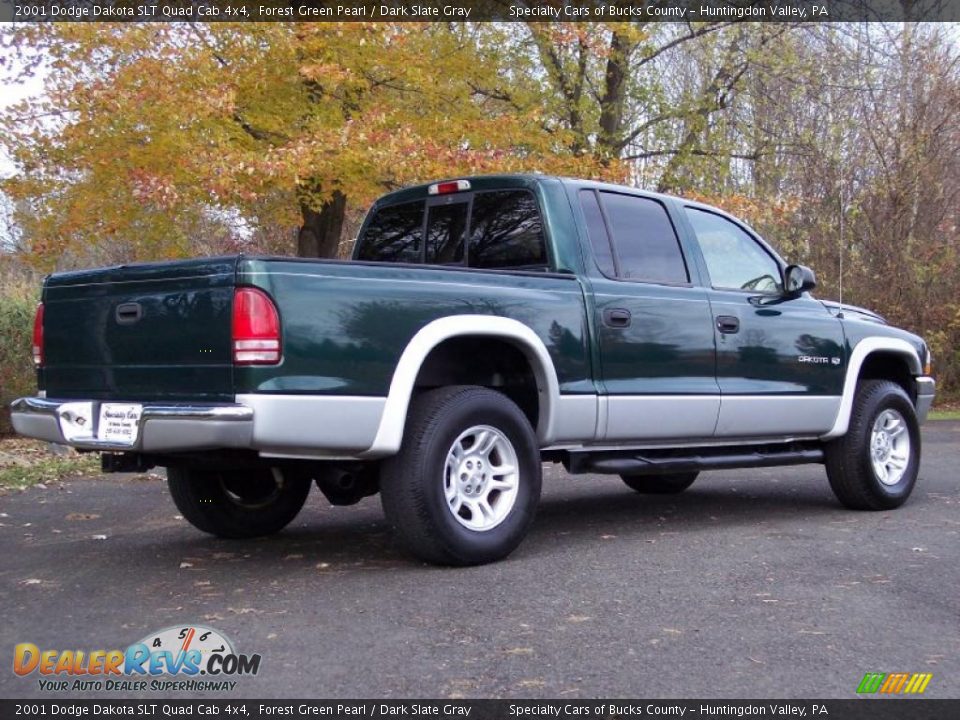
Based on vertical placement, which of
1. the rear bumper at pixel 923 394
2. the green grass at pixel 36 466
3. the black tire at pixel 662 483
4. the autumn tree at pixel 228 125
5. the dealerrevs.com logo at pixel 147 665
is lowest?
the green grass at pixel 36 466

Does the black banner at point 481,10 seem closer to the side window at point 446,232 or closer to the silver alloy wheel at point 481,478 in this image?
the side window at point 446,232

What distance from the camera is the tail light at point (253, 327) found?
461 cm

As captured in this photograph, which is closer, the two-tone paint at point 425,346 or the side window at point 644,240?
the two-tone paint at point 425,346

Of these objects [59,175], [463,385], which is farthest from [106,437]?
[59,175]

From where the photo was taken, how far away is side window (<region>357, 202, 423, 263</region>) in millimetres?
6645

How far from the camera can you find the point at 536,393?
585 cm

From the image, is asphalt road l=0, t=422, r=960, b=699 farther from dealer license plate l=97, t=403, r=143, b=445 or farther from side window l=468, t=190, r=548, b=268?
Result: side window l=468, t=190, r=548, b=268

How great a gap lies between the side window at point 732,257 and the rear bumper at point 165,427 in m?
3.33

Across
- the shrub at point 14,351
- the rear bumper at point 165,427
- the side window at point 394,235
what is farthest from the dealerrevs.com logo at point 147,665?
the shrub at point 14,351

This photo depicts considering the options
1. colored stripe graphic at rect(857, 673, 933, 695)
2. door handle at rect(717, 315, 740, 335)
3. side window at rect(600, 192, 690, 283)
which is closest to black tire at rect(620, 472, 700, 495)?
door handle at rect(717, 315, 740, 335)

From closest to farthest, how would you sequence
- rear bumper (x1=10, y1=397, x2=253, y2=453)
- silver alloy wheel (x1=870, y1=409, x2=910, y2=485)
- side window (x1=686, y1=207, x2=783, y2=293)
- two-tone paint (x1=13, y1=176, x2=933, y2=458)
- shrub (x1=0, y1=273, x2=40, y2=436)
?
rear bumper (x1=10, y1=397, x2=253, y2=453)
two-tone paint (x1=13, y1=176, x2=933, y2=458)
side window (x1=686, y1=207, x2=783, y2=293)
silver alloy wheel (x1=870, y1=409, x2=910, y2=485)
shrub (x1=0, y1=273, x2=40, y2=436)

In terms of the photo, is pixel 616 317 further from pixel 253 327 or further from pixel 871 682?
pixel 871 682

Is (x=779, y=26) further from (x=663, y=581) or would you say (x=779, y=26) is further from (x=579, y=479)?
(x=663, y=581)
